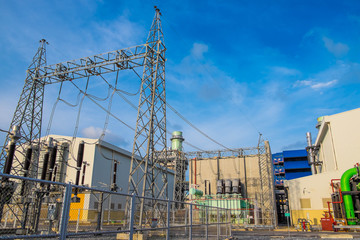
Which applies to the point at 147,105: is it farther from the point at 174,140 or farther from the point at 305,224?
the point at 174,140

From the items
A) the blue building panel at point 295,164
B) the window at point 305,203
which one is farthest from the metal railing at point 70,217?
the blue building panel at point 295,164

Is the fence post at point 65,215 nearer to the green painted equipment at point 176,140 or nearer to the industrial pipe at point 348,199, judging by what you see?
the industrial pipe at point 348,199

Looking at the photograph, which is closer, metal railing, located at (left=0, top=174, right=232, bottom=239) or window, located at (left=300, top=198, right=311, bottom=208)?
metal railing, located at (left=0, top=174, right=232, bottom=239)

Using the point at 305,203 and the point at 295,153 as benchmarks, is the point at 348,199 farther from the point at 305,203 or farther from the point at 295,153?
the point at 295,153

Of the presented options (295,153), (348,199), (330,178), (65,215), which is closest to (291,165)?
(295,153)

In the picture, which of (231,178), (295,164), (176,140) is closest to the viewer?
(231,178)

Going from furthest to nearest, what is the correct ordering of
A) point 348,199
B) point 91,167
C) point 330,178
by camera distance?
1. point 91,167
2. point 330,178
3. point 348,199

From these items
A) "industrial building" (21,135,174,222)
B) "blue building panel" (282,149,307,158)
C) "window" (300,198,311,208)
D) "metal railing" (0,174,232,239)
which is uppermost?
"blue building panel" (282,149,307,158)

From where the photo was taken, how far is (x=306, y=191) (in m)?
31.9

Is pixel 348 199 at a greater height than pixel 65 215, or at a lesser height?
greater

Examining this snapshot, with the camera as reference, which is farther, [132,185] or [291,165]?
[291,165]

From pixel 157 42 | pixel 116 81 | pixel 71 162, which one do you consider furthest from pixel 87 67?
pixel 71 162

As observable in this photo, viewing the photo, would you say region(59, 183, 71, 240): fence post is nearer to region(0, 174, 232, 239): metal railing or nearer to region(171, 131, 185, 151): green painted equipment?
region(0, 174, 232, 239): metal railing

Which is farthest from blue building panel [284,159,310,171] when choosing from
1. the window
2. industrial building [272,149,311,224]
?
the window
